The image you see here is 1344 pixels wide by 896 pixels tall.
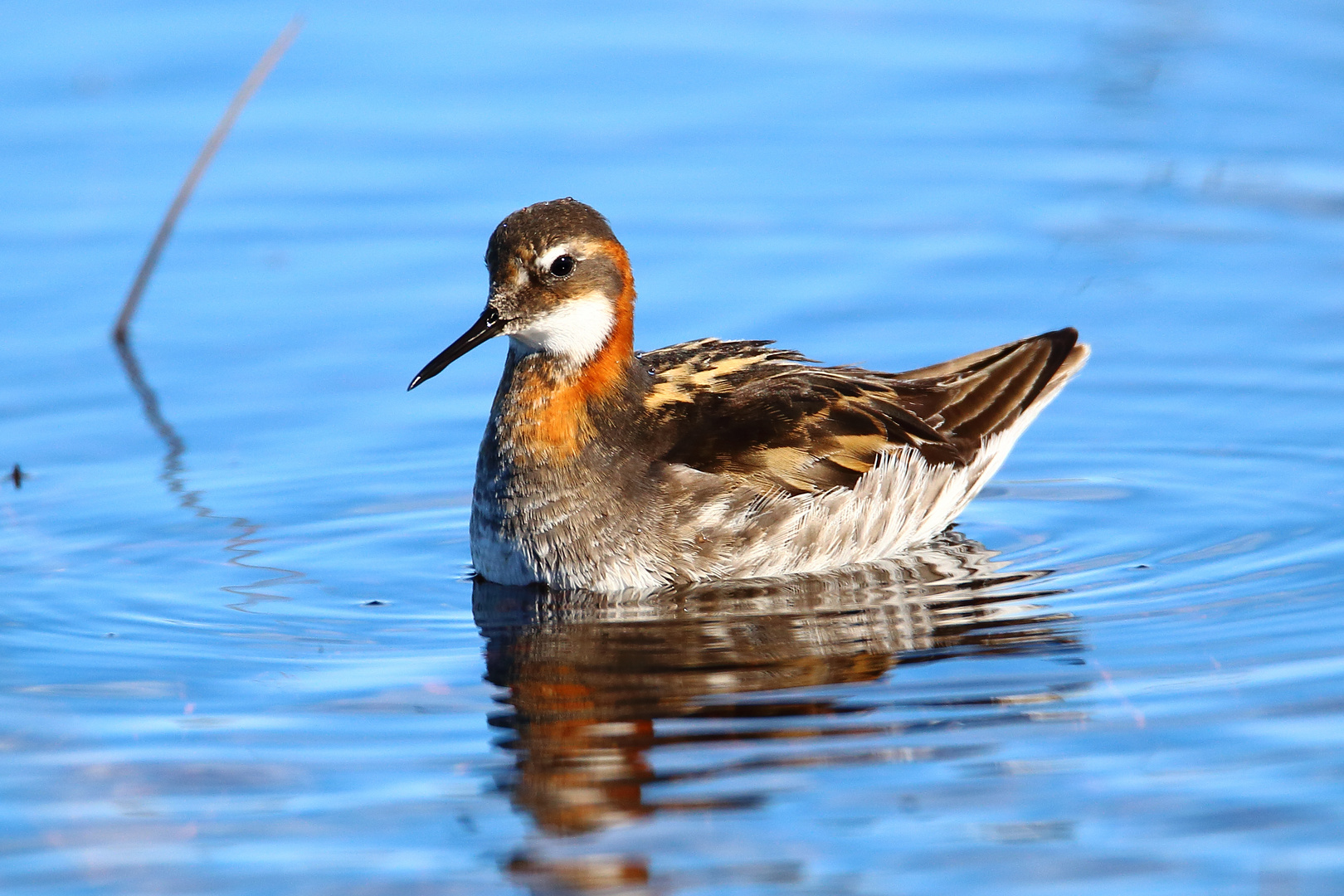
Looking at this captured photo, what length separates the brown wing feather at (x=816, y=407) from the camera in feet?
29.6

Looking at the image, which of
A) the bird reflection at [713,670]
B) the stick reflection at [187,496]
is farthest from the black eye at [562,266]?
the stick reflection at [187,496]

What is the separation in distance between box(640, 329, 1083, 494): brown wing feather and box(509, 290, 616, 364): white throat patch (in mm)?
410

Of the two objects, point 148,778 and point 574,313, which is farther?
point 574,313

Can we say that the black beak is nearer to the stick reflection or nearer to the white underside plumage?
the white underside plumage

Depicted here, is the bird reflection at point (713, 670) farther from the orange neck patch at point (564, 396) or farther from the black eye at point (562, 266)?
the black eye at point (562, 266)

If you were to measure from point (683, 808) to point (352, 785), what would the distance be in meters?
1.15

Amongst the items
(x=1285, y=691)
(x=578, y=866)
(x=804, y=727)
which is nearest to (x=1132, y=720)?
(x=1285, y=691)

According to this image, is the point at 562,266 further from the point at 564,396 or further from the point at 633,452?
the point at 633,452

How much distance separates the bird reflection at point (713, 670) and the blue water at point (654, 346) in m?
0.03

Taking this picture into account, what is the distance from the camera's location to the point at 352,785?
263 inches

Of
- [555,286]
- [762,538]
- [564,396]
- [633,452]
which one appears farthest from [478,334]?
[762,538]

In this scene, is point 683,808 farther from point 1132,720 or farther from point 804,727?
point 1132,720

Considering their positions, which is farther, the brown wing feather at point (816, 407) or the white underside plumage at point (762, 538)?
the brown wing feather at point (816, 407)

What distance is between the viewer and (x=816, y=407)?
361 inches
